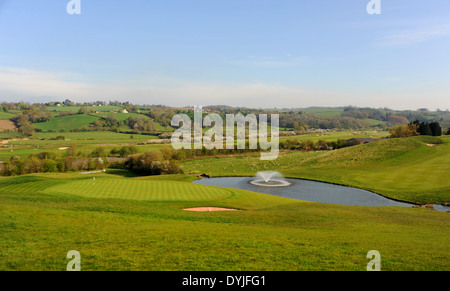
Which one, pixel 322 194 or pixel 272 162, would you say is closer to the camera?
pixel 322 194

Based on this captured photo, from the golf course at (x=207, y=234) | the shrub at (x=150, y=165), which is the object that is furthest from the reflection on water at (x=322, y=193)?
the shrub at (x=150, y=165)

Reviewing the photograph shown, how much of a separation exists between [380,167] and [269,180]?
23194 mm

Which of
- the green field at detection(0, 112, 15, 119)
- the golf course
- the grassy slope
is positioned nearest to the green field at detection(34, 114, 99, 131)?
the green field at detection(0, 112, 15, 119)

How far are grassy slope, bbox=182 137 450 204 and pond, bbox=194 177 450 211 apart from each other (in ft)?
7.12

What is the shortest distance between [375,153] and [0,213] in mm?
65173

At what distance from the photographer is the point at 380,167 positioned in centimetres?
5384

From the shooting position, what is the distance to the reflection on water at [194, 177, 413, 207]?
32.9 metres

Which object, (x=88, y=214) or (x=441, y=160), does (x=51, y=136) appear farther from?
(x=441, y=160)

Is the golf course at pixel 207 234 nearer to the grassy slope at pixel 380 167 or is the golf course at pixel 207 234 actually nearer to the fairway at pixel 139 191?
the fairway at pixel 139 191

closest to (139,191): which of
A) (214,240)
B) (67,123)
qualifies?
(214,240)

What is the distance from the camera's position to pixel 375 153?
6094 centimetres

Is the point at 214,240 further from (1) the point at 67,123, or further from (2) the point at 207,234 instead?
(1) the point at 67,123
